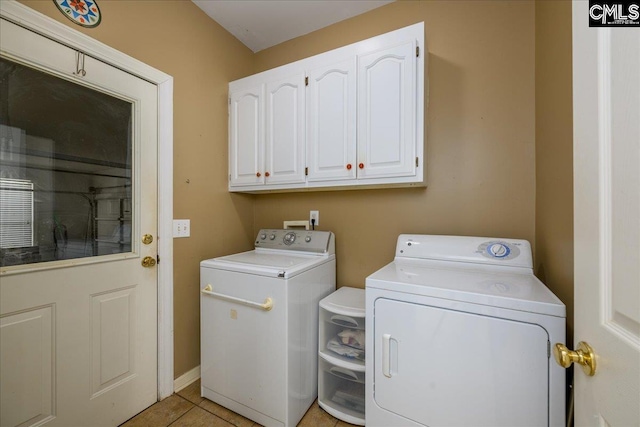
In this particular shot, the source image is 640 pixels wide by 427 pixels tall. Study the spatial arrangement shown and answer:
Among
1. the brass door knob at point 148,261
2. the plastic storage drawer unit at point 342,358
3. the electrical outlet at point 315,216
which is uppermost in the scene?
the electrical outlet at point 315,216

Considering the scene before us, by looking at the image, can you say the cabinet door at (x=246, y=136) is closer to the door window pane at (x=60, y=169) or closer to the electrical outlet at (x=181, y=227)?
the electrical outlet at (x=181, y=227)

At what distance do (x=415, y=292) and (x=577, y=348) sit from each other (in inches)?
22.0

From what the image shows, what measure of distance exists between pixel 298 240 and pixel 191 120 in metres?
1.15

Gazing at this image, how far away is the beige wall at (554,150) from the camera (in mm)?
1041

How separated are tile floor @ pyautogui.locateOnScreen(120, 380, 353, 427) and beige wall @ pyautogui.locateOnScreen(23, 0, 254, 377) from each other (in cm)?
20

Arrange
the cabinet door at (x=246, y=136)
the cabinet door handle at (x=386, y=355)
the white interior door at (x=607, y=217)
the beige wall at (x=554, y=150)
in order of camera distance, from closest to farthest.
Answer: the white interior door at (x=607, y=217) < the beige wall at (x=554, y=150) < the cabinet door handle at (x=386, y=355) < the cabinet door at (x=246, y=136)

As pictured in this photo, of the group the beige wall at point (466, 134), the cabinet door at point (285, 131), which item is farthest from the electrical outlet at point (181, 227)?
the beige wall at point (466, 134)

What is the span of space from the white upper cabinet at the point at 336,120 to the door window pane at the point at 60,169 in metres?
0.78

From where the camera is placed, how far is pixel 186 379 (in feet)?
5.82

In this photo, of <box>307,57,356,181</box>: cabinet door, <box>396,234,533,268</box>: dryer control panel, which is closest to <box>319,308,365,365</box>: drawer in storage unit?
<box>396,234,533,268</box>: dryer control panel

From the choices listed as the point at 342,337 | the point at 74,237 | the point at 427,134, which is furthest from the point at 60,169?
the point at 427,134

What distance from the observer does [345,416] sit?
1457 millimetres

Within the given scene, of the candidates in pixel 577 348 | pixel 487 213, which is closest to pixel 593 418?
pixel 577 348

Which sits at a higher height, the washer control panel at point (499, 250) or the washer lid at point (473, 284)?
the washer control panel at point (499, 250)
